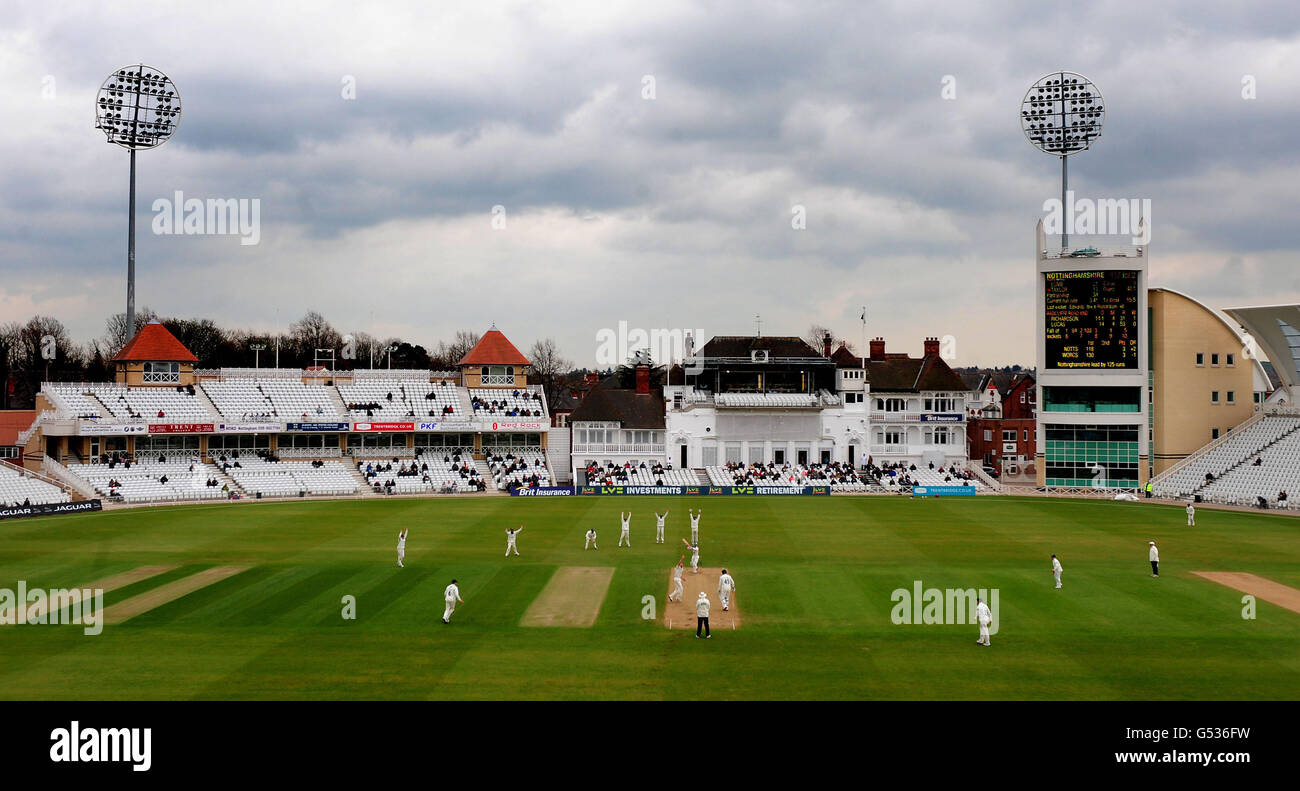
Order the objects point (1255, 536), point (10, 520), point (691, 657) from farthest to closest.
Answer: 1. point (10, 520)
2. point (1255, 536)
3. point (691, 657)

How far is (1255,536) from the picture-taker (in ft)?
126

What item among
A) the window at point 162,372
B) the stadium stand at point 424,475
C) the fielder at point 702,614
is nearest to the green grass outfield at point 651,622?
the fielder at point 702,614

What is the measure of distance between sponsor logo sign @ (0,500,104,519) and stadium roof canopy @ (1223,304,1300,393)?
63.6 meters

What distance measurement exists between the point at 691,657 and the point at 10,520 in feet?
126

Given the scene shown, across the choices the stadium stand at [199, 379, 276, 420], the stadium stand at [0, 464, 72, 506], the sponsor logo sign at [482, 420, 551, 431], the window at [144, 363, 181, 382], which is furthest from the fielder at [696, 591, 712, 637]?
the window at [144, 363, 181, 382]

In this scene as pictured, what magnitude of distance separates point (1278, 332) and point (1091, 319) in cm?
1075

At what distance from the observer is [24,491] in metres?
46.5

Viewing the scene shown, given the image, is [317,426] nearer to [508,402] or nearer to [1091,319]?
[508,402]

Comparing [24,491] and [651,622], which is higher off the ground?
[24,491]

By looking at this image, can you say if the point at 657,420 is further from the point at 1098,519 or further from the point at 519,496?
the point at 1098,519

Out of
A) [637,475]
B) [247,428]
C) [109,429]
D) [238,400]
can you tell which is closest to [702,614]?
[637,475]

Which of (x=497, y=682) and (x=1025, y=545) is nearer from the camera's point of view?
(x=497, y=682)

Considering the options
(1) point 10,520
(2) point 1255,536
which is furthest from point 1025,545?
(1) point 10,520

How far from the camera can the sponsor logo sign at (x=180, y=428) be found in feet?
184
